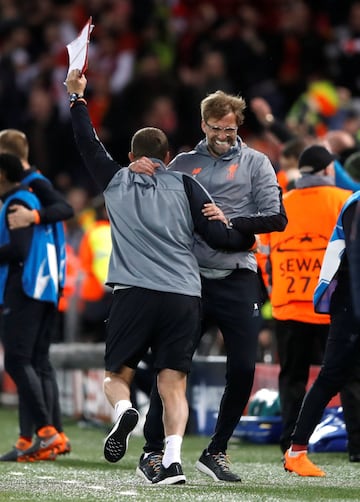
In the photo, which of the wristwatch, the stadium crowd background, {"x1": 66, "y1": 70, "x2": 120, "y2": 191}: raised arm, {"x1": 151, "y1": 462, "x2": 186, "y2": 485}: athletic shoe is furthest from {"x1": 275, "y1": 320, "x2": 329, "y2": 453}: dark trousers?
the stadium crowd background

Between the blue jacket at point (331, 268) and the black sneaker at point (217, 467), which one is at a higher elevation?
the blue jacket at point (331, 268)

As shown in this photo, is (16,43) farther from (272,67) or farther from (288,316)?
(288,316)

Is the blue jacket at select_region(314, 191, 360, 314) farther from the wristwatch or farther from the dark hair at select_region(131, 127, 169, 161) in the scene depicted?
the wristwatch

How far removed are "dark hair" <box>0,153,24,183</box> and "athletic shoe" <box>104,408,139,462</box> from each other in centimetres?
267

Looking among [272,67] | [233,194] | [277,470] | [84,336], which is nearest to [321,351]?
[277,470]

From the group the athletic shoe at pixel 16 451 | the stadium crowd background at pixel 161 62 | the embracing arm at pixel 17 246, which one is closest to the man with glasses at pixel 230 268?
the athletic shoe at pixel 16 451

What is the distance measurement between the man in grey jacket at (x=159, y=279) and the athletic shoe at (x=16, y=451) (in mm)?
2040

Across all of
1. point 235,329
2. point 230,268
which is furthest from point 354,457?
point 230,268

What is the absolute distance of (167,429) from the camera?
7.27 meters

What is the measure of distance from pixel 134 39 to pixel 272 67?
78.2 inches

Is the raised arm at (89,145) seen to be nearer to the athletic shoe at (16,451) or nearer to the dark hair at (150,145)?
the dark hair at (150,145)

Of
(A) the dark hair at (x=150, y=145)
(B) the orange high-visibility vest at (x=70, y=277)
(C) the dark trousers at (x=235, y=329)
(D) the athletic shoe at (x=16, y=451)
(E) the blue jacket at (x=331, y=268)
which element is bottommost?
(D) the athletic shoe at (x=16, y=451)

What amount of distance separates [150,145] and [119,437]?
1.60 metres

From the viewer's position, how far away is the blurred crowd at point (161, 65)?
16.9 m
